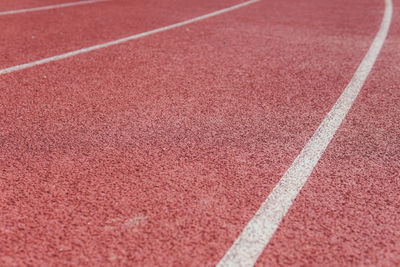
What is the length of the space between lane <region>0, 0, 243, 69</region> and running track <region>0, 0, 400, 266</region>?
5cm

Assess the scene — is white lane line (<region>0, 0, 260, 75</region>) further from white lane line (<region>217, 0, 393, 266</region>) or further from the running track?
white lane line (<region>217, 0, 393, 266</region>)

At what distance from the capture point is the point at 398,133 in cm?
353

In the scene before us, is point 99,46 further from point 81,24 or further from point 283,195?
point 283,195

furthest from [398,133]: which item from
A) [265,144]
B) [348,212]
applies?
[348,212]

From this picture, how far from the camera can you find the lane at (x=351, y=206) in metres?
2.22

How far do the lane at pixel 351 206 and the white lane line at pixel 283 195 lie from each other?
4 centimetres

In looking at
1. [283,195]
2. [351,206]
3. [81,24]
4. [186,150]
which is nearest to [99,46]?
[81,24]

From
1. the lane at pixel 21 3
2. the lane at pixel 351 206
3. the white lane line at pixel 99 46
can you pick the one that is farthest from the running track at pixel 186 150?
the lane at pixel 21 3

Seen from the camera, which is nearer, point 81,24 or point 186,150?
point 186,150

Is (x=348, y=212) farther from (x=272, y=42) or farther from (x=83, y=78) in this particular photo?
(x=272, y=42)

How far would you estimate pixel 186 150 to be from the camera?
3.19 metres

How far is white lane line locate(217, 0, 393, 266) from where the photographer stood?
220 centimetres

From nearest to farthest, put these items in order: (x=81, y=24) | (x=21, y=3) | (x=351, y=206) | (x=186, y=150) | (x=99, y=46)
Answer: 1. (x=351, y=206)
2. (x=186, y=150)
3. (x=99, y=46)
4. (x=81, y=24)
5. (x=21, y=3)

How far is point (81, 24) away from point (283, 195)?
5.19 m
